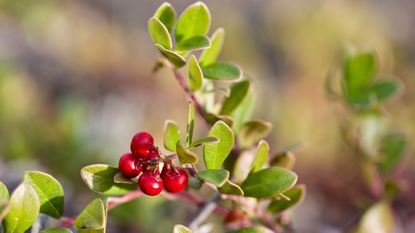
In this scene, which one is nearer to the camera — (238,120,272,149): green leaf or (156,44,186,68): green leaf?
(156,44,186,68): green leaf

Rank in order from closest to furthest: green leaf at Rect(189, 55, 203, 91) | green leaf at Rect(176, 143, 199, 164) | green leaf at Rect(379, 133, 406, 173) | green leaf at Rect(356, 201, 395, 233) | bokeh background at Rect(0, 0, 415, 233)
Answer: green leaf at Rect(176, 143, 199, 164) → green leaf at Rect(189, 55, 203, 91) → green leaf at Rect(356, 201, 395, 233) → green leaf at Rect(379, 133, 406, 173) → bokeh background at Rect(0, 0, 415, 233)

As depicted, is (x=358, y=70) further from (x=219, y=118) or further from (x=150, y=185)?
(x=150, y=185)

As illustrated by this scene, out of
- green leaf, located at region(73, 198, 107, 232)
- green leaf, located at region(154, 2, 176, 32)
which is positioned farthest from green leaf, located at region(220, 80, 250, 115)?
green leaf, located at region(73, 198, 107, 232)

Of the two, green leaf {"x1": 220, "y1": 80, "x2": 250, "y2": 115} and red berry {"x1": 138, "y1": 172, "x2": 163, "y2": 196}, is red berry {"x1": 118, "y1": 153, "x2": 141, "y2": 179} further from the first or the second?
green leaf {"x1": 220, "y1": 80, "x2": 250, "y2": 115}

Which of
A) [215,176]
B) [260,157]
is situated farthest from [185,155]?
[260,157]

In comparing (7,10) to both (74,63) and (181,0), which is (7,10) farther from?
(181,0)

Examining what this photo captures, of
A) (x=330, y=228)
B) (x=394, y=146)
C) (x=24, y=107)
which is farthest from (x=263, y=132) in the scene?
(x=24, y=107)
